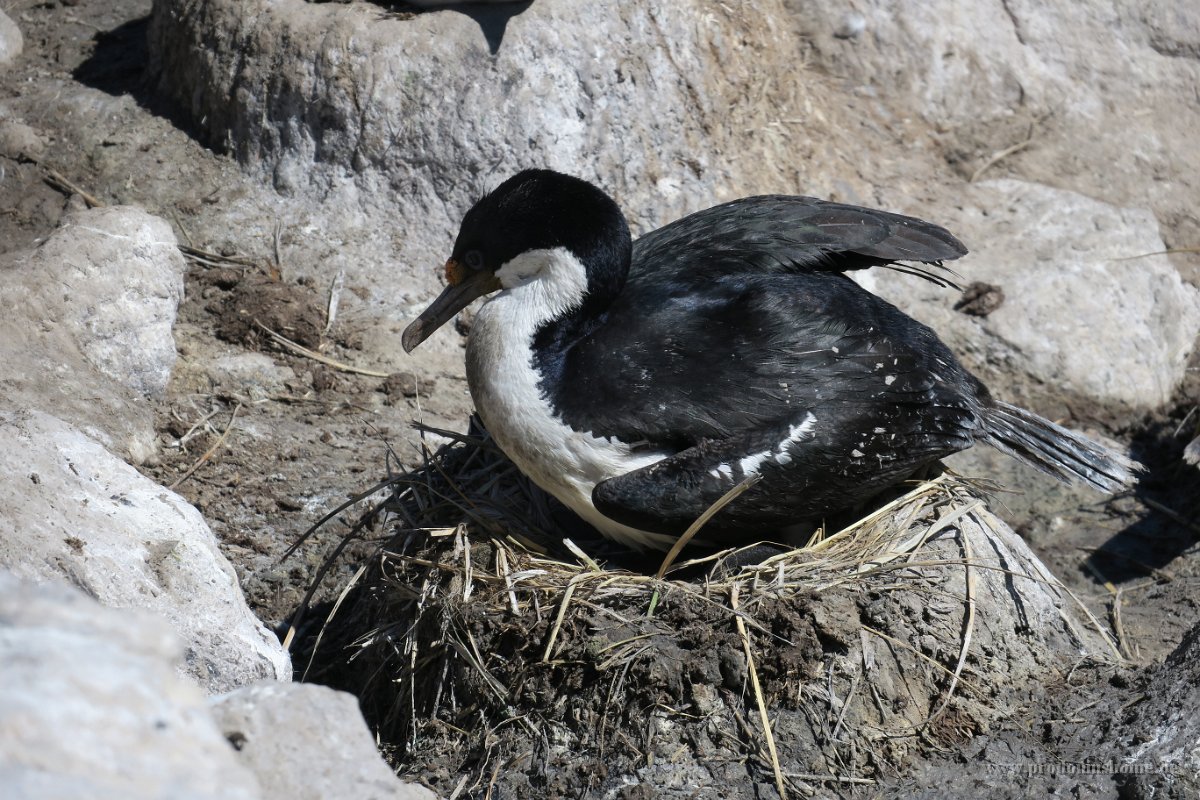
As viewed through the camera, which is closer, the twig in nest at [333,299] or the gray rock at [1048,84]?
the twig in nest at [333,299]

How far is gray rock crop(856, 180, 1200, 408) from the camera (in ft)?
21.6

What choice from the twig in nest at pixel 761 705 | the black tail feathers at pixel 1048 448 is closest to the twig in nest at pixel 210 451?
the twig in nest at pixel 761 705

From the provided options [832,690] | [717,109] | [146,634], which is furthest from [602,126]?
[146,634]

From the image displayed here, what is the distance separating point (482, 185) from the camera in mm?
6316

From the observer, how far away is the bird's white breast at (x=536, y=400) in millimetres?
4203

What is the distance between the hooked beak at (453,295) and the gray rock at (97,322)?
142 cm

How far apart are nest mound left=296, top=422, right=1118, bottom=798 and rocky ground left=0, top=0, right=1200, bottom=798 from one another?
87 cm

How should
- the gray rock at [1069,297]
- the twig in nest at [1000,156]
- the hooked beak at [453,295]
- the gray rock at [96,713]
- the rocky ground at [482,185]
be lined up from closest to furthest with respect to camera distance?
the gray rock at [96,713] → the hooked beak at [453,295] → the rocky ground at [482,185] → the gray rock at [1069,297] → the twig in nest at [1000,156]

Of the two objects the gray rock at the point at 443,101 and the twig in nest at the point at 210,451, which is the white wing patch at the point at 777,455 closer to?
the twig in nest at the point at 210,451

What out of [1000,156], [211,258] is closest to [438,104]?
[211,258]

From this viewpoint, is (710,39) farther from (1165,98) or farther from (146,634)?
(146,634)

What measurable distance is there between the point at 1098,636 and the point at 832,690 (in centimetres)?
138

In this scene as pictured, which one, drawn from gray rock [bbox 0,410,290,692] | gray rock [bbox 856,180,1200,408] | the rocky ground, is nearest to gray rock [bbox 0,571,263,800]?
gray rock [bbox 0,410,290,692]

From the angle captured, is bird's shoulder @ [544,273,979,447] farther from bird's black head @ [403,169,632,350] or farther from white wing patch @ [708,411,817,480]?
bird's black head @ [403,169,632,350]
